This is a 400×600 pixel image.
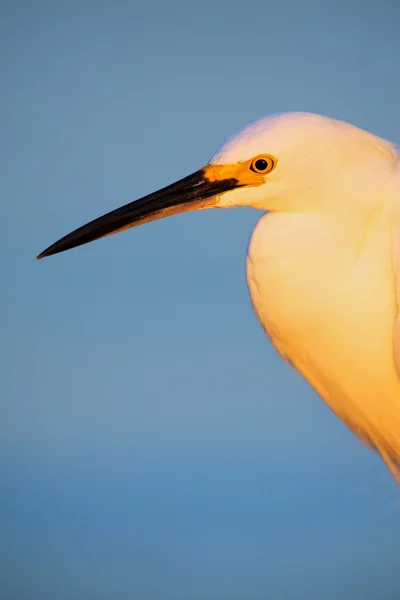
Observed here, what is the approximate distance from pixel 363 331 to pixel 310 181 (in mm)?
360

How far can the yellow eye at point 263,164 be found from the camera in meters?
1.99

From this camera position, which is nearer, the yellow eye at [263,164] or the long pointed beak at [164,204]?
the yellow eye at [263,164]

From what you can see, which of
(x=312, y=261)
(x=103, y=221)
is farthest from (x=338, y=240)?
(x=103, y=221)

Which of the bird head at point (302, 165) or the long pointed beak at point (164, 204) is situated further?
the long pointed beak at point (164, 204)

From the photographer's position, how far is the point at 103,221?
234cm

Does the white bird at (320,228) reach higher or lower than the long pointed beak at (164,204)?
lower

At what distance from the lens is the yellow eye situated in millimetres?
1991

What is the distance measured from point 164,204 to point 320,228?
1.35 ft

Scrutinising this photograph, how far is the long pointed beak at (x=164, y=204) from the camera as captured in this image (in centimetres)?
211

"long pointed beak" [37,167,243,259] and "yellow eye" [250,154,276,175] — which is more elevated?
"long pointed beak" [37,167,243,259]

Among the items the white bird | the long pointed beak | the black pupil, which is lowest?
the white bird

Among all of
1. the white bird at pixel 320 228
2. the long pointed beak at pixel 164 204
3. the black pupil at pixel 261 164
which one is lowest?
the white bird at pixel 320 228

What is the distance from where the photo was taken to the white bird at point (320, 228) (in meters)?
1.98

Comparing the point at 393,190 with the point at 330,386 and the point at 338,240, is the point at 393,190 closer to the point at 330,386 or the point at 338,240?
the point at 338,240
